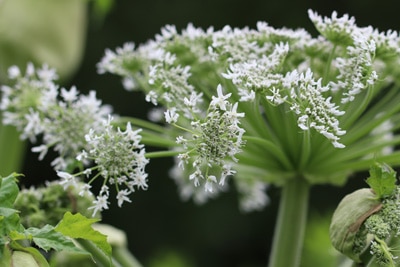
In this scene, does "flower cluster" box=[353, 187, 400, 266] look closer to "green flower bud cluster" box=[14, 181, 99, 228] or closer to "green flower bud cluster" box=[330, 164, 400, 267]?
"green flower bud cluster" box=[330, 164, 400, 267]

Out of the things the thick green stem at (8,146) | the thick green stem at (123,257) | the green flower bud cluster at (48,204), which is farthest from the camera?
the thick green stem at (8,146)

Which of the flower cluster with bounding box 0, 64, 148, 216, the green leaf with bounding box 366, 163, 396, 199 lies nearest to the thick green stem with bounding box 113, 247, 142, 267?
the flower cluster with bounding box 0, 64, 148, 216

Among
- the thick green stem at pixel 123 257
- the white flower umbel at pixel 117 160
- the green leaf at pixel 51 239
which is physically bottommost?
the green leaf at pixel 51 239

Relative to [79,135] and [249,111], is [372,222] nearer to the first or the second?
[249,111]

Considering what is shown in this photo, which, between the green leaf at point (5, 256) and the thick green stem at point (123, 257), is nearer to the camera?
the green leaf at point (5, 256)

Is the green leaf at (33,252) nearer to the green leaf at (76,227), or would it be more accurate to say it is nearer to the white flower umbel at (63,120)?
the green leaf at (76,227)

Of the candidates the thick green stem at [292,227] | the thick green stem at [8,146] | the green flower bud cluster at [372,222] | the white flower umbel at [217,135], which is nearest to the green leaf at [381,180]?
the green flower bud cluster at [372,222]

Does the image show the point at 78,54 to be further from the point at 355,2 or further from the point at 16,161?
the point at 355,2
